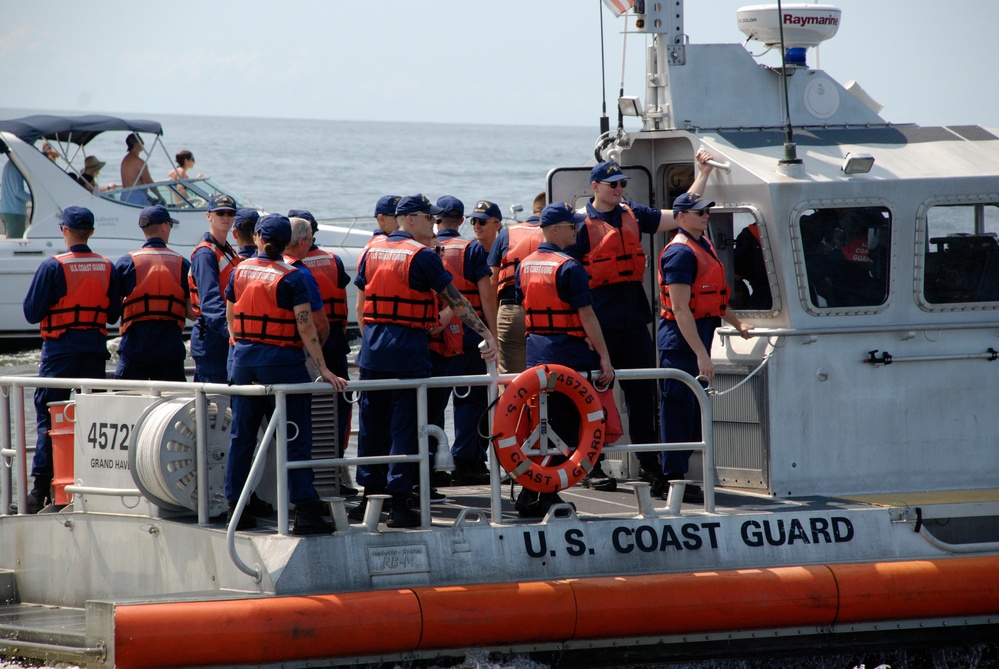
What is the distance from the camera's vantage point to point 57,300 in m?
7.09

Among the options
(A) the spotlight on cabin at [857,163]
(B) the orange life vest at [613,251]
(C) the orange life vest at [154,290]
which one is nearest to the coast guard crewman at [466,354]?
(B) the orange life vest at [613,251]

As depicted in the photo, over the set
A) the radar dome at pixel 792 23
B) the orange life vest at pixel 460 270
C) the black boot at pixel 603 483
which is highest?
the radar dome at pixel 792 23

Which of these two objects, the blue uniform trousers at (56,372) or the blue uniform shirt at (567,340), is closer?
the blue uniform shirt at (567,340)

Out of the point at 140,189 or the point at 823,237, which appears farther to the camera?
the point at 140,189

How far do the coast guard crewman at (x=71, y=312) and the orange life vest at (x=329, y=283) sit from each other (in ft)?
3.84

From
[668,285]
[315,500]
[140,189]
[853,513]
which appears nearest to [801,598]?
[853,513]

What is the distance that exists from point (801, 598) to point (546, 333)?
178 centimetres

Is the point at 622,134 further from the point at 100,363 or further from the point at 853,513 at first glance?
the point at 100,363

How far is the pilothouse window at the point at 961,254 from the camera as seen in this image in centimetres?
665

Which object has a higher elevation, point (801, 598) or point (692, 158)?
point (692, 158)

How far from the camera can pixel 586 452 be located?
586cm

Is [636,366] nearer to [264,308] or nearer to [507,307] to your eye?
[507,307]

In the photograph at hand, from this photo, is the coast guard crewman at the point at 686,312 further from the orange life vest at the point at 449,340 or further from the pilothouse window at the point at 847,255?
the orange life vest at the point at 449,340

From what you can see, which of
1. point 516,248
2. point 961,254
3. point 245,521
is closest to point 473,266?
point 516,248
